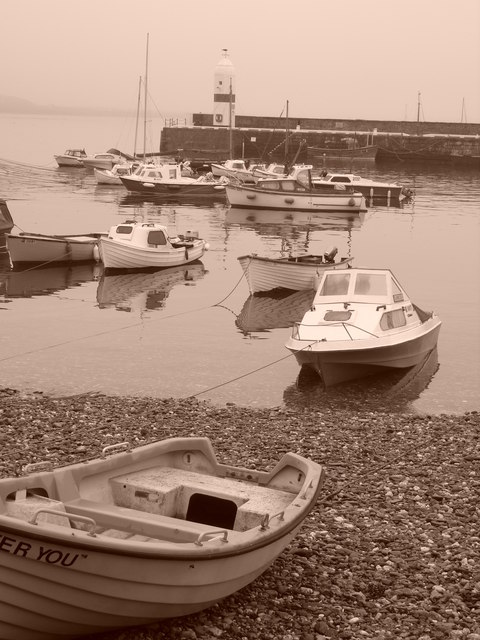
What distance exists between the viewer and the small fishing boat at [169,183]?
7212 centimetres

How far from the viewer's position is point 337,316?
21.2 metres

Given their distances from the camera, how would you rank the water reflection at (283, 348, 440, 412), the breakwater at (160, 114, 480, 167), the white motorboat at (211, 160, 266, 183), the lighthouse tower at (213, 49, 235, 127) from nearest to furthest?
1. the water reflection at (283, 348, 440, 412)
2. the white motorboat at (211, 160, 266, 183)
3. the breakwater at (160, 114, 480, 167)
4. the lighthouse tower at (213, 49, 235, 127)

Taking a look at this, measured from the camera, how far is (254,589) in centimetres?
909

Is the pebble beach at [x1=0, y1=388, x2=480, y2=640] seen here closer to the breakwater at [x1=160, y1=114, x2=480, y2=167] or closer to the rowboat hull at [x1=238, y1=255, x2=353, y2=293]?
the rowboat hull at [x1=238, y1=255, x2=353, y2=293]

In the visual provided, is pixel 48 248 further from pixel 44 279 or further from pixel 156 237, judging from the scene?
pixel 156 237

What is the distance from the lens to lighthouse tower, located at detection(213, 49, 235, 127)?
111250 mm

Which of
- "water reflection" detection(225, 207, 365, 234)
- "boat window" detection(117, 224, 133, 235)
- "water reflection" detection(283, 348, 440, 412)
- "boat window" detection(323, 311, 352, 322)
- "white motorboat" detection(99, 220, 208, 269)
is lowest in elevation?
"water reflection" detection(283, 348, 440, 412)

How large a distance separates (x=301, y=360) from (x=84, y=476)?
1159 cm

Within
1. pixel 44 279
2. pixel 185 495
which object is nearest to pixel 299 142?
pixel 44 279

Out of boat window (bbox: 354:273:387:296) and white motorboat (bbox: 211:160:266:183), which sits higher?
white motorboat (bbox: 211:160:266:183)

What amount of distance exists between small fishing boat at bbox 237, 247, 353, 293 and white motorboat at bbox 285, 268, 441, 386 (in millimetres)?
8696

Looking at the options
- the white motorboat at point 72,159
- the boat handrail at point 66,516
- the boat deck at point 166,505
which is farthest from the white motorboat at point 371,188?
the boat handrail at point 66,516

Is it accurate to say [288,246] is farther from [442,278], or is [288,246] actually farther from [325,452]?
[325,452]

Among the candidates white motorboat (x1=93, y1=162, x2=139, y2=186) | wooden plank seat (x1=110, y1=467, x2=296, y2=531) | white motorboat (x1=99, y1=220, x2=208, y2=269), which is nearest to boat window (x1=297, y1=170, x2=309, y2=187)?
white motorboat (x1=93, y1=162, x2=139, y2=186)
